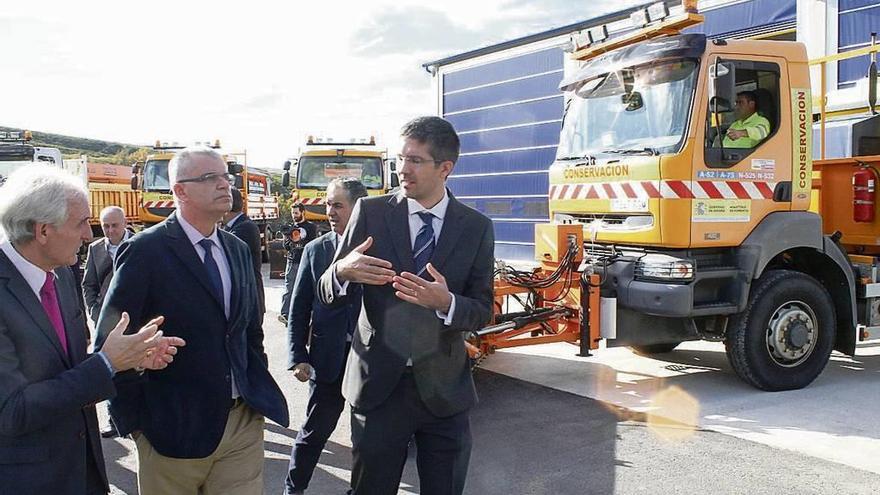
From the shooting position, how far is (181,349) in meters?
2.68

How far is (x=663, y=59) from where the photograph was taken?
20.0 feet

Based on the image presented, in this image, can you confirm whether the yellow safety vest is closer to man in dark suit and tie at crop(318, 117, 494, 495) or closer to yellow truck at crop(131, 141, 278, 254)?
man in dark suit and tie at crop(318, 117, 494, 495)

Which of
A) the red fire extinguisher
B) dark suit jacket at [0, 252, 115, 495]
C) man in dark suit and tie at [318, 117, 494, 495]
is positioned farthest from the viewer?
the red fire extinguisher

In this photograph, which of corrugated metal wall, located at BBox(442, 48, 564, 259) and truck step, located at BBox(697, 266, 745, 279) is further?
corrugated metal wall, located at BBox(442, 48, 564, 259)

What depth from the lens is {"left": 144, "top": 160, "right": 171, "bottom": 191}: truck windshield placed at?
16.3 meters

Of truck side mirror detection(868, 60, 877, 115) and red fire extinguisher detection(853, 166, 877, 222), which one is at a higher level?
truck side mirror detection(868, 60, 877, 115)

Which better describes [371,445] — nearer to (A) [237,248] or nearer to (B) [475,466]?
(A) [237,248]

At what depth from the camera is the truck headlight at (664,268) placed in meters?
5.96

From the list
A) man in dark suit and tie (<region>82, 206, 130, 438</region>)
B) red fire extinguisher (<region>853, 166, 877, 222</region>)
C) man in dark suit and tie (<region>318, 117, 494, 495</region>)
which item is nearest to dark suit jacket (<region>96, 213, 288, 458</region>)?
man in dark suit and tie (<region>318, 117, 494, 495</region>)

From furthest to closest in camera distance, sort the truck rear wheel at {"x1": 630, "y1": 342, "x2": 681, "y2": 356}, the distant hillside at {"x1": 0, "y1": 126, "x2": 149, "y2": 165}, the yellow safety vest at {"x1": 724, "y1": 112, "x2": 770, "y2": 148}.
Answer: the distant hillside at {"x1": 0, "y1": 126, "x2": 149, "y2": 165}
the truck rear wheel at {"x1": 630, "y1": 342, "x2": 681, "y2": 356}
the yellow safety vest at {"x1": 724, "y1": 112, "x2": 770, "y2": 148}

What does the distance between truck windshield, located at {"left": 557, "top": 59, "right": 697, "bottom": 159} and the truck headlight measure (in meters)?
0.88

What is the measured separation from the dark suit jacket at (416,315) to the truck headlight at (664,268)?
136 inches

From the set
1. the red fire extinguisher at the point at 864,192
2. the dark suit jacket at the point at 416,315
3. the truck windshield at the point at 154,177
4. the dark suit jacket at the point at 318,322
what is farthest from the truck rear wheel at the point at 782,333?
the truck windshield at the point at 154,177

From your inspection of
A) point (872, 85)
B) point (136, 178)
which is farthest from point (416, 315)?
point (136, 178)
